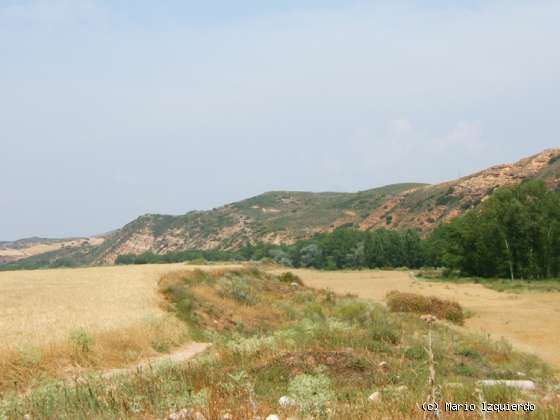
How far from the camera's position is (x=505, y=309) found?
112ft

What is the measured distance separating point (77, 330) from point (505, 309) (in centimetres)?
2687

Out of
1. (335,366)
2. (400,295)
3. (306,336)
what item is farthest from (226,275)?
(335,366)

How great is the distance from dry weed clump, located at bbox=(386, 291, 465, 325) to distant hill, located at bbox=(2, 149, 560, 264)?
6113cm

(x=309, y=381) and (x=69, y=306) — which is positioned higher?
(x=309, y=381)

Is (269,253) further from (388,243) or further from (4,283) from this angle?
(4,283)

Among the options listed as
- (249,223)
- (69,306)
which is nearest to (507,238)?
(69,306)

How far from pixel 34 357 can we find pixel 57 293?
1726 centimetres

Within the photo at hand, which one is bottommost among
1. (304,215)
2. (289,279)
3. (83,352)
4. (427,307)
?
(427,307)

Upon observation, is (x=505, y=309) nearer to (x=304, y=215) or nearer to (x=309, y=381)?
(x=309, y=381)

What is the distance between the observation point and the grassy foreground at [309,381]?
20.0 ft

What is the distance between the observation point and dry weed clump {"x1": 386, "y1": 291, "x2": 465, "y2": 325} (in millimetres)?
29688

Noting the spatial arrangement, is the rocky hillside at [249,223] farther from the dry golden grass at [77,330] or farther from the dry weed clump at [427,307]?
the dry golden grass at [77,330]

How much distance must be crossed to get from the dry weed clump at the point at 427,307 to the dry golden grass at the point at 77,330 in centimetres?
1334

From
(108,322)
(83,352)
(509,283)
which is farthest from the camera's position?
(509,283)
